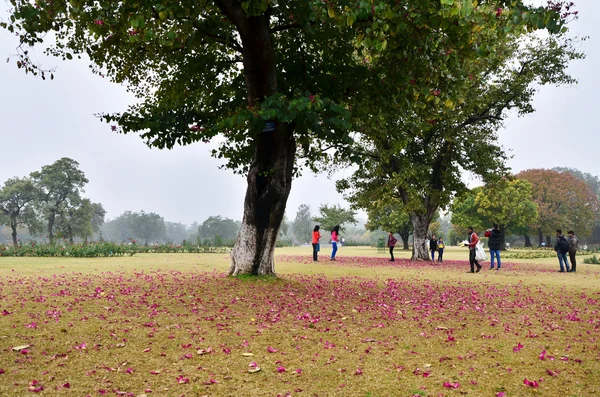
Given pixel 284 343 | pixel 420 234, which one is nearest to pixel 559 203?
pixel 420 234

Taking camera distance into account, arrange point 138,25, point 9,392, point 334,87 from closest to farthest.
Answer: point 9,392, point 138,25, point 334,87

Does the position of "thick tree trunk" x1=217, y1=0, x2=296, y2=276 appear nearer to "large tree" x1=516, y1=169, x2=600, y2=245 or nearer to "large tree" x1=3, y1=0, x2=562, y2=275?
"large tree" x1=3, y1=0, x2=562, y2=275

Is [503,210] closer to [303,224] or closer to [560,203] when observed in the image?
[560,203]

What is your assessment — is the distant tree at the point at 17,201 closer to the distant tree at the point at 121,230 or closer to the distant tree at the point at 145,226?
the distant tree at the point at 145,226

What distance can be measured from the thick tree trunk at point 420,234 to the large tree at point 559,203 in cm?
5021

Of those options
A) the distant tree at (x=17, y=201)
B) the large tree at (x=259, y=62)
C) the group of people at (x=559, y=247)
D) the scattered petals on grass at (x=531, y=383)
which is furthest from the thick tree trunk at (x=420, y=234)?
the distant tree at (x=17, y=201)

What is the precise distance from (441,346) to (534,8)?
6.05 meters

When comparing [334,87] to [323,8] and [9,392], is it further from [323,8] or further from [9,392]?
[9,392]

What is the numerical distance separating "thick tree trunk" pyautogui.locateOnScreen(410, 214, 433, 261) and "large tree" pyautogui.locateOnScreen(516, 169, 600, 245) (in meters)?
50.2

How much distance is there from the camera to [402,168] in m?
26.3

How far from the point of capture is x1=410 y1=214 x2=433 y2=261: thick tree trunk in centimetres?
2914

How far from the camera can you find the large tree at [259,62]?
329 inches

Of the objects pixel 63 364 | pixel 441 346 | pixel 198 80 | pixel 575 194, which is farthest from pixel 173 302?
pixel 575 194

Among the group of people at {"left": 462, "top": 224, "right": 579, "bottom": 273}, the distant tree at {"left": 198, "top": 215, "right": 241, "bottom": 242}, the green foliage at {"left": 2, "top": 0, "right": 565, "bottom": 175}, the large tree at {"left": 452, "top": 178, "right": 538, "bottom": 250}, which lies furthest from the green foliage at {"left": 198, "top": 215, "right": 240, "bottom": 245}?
the green foliage at {"left": 2, "top": 0, "right": 565, "bottom": 175}
